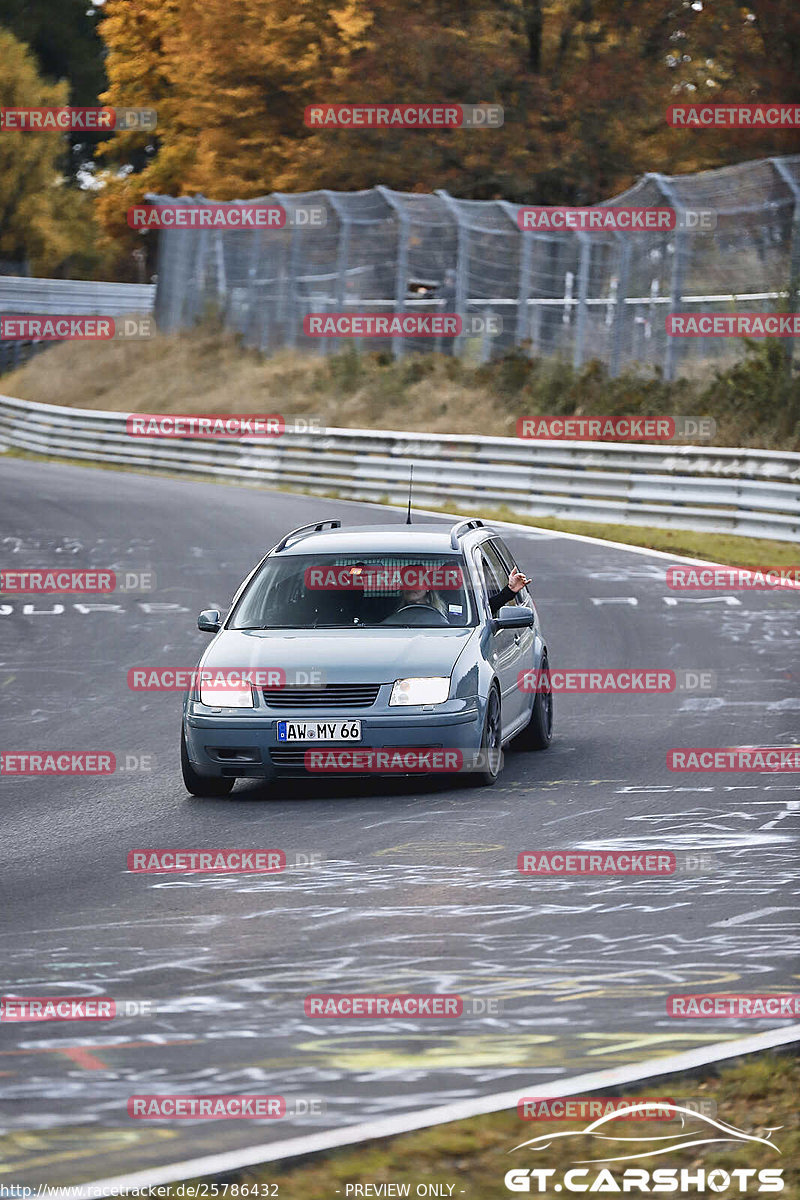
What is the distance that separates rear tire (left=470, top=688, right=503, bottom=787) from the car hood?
1.31 feet

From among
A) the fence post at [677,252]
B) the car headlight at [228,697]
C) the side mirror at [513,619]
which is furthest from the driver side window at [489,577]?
the fence post at [677,252]

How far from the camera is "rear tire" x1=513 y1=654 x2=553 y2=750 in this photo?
43.5 ft

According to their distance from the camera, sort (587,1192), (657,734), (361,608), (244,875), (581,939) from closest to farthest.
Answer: (587,1192) < (581,939) < (244,875) < (361,608) < (657,734)

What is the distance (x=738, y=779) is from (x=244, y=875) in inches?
148

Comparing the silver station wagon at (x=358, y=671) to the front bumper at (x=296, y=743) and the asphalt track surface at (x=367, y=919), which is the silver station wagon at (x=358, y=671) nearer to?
the front bumper at (x=296, y=743)

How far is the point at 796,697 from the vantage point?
50.1 ft

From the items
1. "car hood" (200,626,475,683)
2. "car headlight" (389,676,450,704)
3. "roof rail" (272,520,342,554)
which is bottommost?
"car headlight" (389,676,450,704)

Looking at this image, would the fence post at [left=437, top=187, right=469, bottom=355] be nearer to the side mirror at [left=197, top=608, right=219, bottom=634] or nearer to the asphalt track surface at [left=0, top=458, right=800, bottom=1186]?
the asphalt track surface at [left=0, top=458, right=800, bottom=1186]

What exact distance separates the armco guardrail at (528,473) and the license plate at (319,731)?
50.2ft

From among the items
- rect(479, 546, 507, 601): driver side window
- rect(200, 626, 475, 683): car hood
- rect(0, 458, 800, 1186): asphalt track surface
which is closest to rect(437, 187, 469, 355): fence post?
rect(0, 458, 800, 1186): asphalt track surface

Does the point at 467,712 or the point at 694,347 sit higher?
the point at 694,347

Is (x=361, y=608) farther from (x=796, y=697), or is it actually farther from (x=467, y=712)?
(x=796, y=697)

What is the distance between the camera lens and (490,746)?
1193 centimetres

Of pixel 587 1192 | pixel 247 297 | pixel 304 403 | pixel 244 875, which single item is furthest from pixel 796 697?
pixel 247 297
